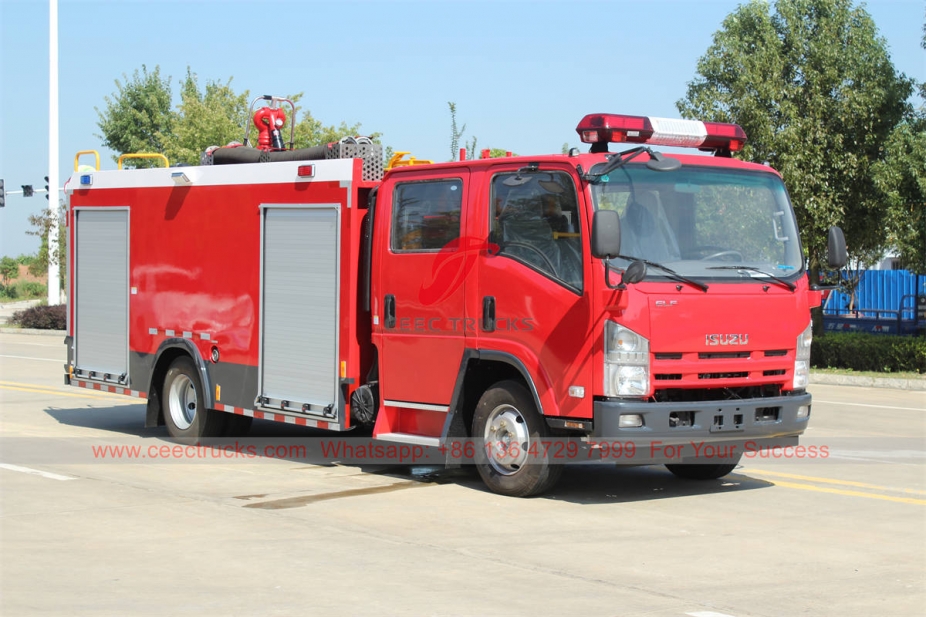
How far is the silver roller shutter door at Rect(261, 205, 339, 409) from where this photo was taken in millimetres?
10555

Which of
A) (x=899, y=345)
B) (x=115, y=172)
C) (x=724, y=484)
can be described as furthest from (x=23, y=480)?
(x=899, y=345)

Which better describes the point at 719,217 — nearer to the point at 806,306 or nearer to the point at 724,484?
the point at 806,306

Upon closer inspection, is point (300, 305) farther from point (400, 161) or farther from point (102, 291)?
point (102, 291)

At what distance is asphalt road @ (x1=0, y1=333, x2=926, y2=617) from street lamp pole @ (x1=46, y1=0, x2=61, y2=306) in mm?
30264

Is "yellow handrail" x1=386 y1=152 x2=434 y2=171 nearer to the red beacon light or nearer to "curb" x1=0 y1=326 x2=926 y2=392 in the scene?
the red beacon light

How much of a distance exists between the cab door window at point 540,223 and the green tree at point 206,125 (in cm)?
2696

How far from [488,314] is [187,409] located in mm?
4647

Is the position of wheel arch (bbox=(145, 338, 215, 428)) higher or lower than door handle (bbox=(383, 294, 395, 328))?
lower

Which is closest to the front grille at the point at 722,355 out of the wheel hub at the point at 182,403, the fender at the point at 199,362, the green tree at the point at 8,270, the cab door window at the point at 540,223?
the cab door window at the point at 540,223

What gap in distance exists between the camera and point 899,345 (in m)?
21.6

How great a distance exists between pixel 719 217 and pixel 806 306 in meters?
1.02

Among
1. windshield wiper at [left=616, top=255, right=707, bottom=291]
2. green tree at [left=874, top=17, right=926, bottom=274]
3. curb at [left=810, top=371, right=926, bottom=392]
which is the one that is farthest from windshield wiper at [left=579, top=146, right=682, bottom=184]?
green tree at [left=874, top=17, right=926, bottom=274]

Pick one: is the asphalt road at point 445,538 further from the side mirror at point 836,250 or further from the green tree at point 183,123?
the green tree at point 183,123

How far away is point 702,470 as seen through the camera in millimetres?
10297
